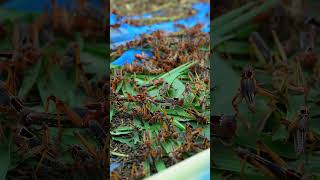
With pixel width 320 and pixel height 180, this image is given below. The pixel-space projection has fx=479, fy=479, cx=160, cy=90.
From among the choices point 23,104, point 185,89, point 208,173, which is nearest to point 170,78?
point 185,89

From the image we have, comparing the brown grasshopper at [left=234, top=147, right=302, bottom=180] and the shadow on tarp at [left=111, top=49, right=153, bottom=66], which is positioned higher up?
the shadow on tarp at [left=111, top=49, right=153, bottom=66]

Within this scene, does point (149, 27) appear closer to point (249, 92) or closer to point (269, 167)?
point (249, 92)

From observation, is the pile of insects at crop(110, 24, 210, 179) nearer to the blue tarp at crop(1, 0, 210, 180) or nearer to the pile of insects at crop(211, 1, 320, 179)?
the blue tarp at crop(1, 0, 210, 180)

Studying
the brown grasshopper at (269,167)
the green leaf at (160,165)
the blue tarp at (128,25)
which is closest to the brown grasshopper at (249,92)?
the brown grasshopper at (269,167)

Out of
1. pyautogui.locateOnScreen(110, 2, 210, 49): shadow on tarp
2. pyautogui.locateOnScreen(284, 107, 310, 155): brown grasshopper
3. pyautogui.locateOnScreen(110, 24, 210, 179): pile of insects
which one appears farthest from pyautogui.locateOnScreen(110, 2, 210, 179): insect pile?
pyautogui.locateOnScreen(284, 107, 310, 155): brown grasshopper

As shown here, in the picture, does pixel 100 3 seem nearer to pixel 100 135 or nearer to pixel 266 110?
pixel 100 135

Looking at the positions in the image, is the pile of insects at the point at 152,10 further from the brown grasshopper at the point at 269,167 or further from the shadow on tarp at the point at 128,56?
the brown grasshopper at the point at 269,167

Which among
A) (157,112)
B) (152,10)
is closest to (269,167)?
(157,112)
